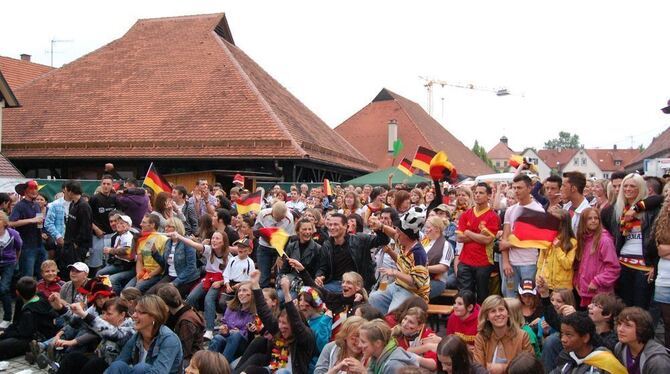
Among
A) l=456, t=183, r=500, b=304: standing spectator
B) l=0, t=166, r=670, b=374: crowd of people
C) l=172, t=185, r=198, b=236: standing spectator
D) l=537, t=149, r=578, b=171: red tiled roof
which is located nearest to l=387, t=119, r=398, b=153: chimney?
l=172, t=185, r=198, b=236: standing spectator

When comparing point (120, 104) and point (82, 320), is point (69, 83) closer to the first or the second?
point (120, 104)

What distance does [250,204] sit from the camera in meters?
10.1

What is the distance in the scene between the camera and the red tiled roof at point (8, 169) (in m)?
20.8

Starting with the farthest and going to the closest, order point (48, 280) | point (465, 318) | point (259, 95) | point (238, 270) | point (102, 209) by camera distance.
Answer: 1. point (259, 95)
2. point (102, 209)
3. point (48, 280)
4. point (238, 270)
5. point (465, 318)

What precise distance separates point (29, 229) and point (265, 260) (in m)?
4.02

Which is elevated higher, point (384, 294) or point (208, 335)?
point (384, 294)

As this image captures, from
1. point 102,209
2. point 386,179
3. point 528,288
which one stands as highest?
point 386,179

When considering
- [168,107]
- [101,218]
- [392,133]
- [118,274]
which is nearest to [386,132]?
[392,133]

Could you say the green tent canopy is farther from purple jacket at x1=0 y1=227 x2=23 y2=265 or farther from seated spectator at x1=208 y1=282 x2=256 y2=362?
seated spectator at x1=208 y1=282 x2=256 y2=362

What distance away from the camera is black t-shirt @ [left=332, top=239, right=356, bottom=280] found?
7090 millimetres

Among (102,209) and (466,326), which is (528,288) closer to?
(466,326)

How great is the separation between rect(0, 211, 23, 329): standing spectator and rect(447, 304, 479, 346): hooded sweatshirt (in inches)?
243

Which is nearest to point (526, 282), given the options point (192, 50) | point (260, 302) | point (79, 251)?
point (260, 302)

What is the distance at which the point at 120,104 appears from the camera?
78.7 feet
